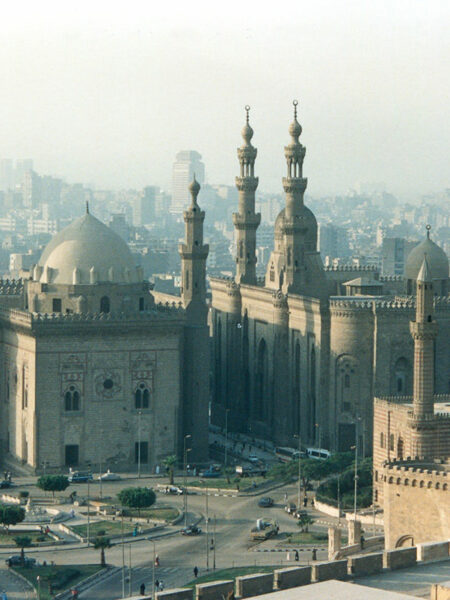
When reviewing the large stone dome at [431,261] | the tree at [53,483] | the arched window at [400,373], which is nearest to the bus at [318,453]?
the arched window at [400,373]

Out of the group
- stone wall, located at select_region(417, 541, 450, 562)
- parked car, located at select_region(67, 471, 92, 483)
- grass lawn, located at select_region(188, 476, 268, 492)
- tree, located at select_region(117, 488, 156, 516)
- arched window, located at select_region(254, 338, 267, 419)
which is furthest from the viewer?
arched window, located at select_region(254, 338, 267, 419)

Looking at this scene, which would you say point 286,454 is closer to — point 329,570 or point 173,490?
point 173,490

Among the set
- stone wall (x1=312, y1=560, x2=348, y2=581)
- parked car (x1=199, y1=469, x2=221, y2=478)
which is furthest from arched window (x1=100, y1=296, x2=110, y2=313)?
stone wall (x1=312, y1=560, x2=348, y2=581)

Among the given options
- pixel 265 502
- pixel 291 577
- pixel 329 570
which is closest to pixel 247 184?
pixel 265 502

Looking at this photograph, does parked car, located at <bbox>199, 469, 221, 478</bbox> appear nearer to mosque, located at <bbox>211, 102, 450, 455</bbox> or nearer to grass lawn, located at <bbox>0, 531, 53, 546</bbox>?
mosque, located at <bbox>211, 102, 450, 455</bbox>

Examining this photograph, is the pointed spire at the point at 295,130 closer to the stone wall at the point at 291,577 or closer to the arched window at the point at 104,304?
the arched window at the point at 104,304

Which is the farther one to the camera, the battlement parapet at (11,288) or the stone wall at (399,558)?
the battlement parapet at (11,288)

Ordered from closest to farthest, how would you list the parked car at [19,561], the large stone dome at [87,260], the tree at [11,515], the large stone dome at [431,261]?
the parked car at [19,561] → the tree at [11,515] → the large stone dome at [87,260] → the large stone dome at [431,261]

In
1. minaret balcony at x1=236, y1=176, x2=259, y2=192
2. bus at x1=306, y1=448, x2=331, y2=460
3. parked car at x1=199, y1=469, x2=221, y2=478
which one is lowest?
parked car at x1=199, y1=469, x2=221, y2=478

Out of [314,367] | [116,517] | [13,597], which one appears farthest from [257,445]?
[13,597]
